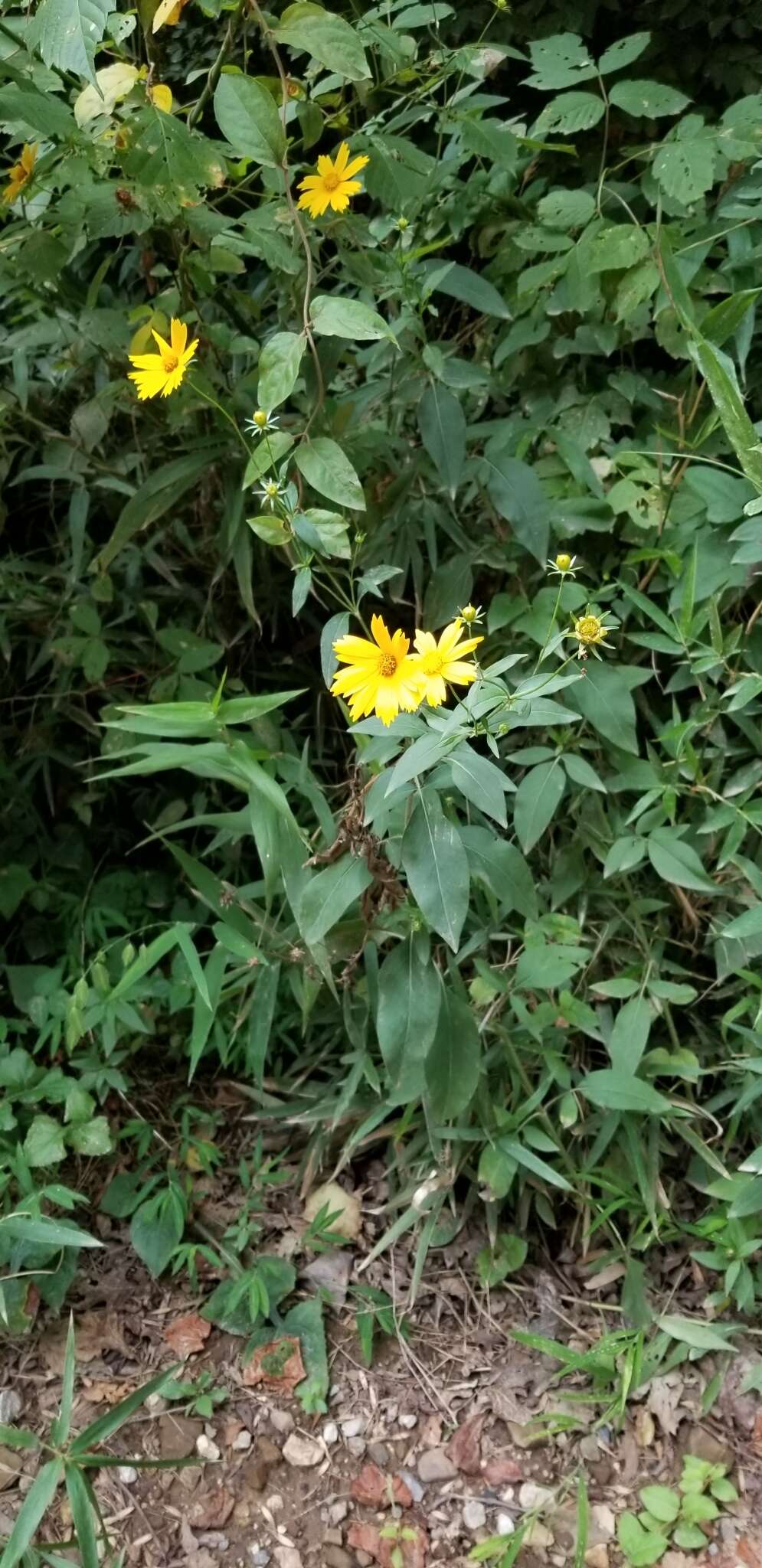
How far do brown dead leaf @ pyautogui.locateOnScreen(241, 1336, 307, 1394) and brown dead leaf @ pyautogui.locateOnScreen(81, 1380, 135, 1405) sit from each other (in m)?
0.12

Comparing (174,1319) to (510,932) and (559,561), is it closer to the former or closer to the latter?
(510,932)

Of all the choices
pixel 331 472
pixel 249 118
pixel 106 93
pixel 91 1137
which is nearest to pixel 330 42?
pixel 249 118

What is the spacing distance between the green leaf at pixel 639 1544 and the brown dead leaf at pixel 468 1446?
14 centimetres

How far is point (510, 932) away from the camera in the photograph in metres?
1.14

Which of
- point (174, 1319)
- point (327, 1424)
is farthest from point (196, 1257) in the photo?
point (327, 1424)

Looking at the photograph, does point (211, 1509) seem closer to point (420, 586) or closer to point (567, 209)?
point (420, 586)

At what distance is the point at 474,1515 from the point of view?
99cm

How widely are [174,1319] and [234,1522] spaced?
0.21 m

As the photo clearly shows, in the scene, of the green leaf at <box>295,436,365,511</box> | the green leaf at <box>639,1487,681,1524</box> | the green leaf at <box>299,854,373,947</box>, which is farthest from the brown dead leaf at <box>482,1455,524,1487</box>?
the green leaf at <box>295,436,365,511</box>

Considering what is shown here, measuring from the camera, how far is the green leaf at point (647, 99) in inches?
40.8

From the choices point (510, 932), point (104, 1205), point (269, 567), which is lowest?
point (104, 1205)

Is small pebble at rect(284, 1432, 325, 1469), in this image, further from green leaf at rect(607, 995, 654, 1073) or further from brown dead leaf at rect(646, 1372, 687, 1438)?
green leaf at rect(607, 995, 654, 1073)

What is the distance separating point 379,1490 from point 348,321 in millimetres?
1074

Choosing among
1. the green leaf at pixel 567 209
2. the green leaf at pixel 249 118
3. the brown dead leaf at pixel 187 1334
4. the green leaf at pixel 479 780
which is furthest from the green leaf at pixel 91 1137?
the green leaf at pixel 567 209
